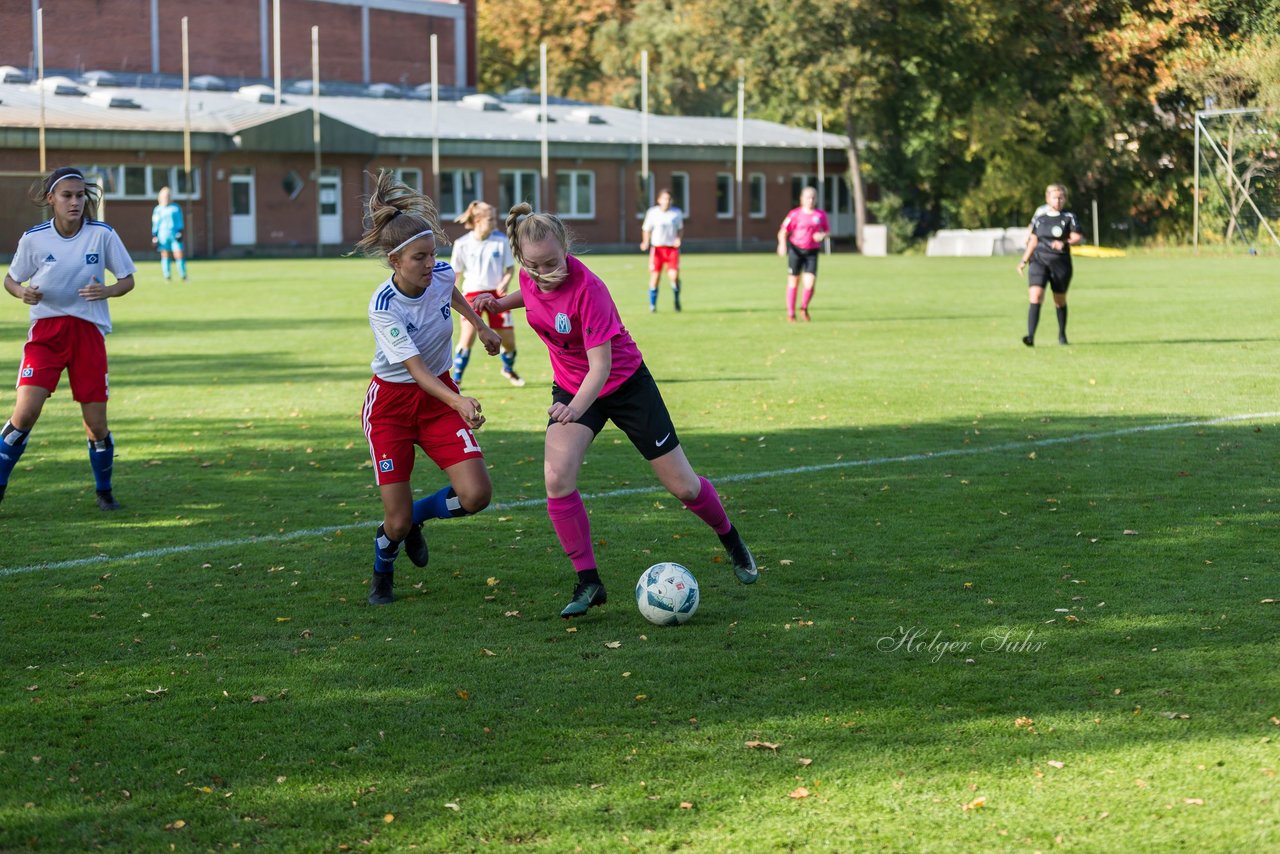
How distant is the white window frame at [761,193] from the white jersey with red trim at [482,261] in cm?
4674

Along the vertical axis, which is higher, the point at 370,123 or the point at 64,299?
the point at 370,123

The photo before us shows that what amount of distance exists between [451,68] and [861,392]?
58.2m

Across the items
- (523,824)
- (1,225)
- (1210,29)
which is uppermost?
(1210,29)

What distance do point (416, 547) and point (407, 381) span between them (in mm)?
894

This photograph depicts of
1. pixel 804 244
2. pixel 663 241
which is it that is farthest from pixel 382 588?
pixel 663 241

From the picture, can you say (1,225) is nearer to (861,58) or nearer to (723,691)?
(861,58)

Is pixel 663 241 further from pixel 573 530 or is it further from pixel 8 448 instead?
pixel 573 530

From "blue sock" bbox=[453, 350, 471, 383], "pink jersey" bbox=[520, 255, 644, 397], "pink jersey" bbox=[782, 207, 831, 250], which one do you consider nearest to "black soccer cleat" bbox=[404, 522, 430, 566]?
"pink jersey" bbox=[520, 255, 644, 397]

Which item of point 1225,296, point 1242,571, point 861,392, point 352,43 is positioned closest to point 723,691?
point 1242,571

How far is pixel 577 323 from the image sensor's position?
20.7ft

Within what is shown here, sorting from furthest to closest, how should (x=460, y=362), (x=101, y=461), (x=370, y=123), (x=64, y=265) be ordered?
(x=370, y=123) < (x=460, y=362) < (x=101, y=461) < (x=64, y=265)

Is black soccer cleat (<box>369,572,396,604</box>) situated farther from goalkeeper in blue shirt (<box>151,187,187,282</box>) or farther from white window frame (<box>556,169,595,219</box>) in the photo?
white window frame (<box>556,169,595,219</box>)

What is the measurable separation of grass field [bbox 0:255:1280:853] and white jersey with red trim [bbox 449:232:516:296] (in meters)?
2.00

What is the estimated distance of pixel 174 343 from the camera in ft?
65.7
